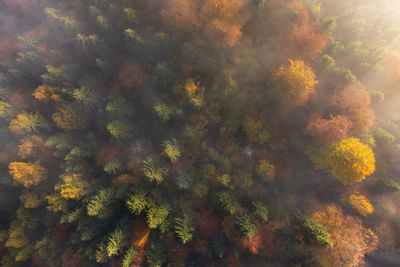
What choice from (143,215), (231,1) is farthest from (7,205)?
(231,1)

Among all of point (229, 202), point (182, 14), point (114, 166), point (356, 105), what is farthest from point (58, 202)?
point (356, 105)

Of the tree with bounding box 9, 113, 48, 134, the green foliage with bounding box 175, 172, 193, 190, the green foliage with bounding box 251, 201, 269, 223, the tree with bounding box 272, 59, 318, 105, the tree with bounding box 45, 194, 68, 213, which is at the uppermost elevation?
the tree with bounding box 272, 59, 318, 105

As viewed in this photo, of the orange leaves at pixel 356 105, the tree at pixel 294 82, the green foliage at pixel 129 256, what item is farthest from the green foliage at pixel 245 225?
the orange leaves at pixel 356 105

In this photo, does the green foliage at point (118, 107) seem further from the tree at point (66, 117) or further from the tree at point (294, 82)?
the tree at point (294, 82)

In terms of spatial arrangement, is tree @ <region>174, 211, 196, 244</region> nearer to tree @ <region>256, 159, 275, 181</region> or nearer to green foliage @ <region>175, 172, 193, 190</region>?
green foliage @ <region>175, 172, 193, 190</region>

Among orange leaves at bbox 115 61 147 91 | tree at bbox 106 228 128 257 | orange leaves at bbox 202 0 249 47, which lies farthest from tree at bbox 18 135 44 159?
orange leaves at bbox 202 0 249 47
